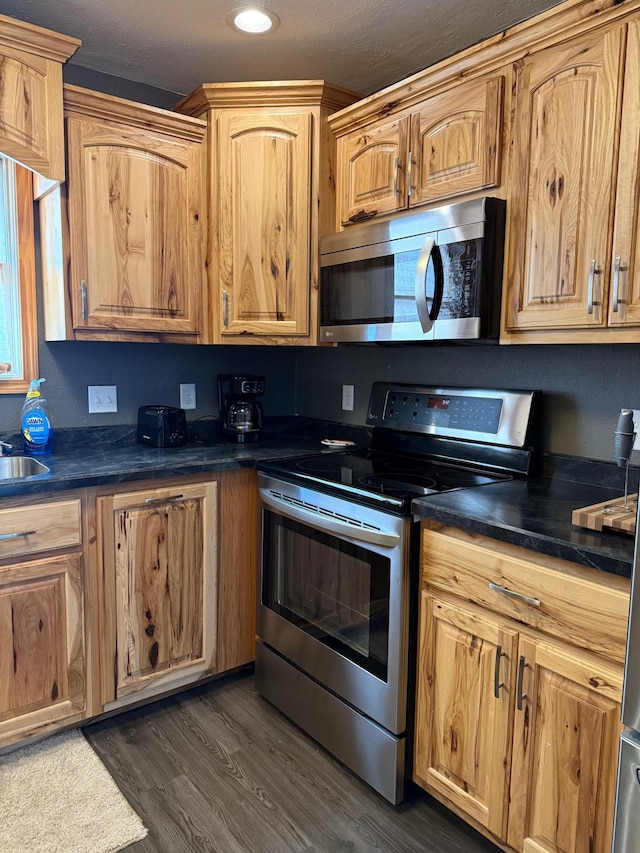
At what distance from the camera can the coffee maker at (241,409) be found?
2.59 m

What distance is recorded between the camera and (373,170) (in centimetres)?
214

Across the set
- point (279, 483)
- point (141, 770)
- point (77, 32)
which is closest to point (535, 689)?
point (279, 483)

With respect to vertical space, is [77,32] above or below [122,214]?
above

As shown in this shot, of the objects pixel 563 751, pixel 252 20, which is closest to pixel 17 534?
pixel 563 751

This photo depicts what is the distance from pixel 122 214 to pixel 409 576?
1624 millimetres

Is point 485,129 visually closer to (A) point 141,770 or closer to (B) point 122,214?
(B) point 122,214

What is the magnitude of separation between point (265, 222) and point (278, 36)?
62 cm

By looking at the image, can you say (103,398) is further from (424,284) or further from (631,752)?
(631,752)

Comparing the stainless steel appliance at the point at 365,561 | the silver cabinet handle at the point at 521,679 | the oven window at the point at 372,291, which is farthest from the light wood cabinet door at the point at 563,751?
the oven window at the point at 372,291

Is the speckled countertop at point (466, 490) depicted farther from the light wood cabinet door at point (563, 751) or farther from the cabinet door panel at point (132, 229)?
the cabinet door panel at point (132, 229)

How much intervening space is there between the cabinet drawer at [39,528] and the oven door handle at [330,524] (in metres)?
0.65

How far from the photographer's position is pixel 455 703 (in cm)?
156

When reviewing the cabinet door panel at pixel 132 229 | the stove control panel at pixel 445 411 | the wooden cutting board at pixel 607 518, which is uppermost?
the cabinet door panel at pixel 132 229

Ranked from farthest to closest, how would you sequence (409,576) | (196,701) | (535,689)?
1. (196,701)
2. (409,576)
3. (535,689)
